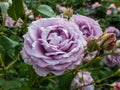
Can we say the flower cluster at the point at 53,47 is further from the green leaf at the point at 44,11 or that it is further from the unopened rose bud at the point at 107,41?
the green leaf at the point at 44,11

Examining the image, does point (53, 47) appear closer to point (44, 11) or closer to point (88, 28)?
point (88, 28)

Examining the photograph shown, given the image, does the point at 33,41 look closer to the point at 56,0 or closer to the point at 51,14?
the point at 51,14

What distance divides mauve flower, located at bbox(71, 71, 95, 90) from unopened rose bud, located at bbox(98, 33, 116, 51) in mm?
148

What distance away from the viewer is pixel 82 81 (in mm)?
1088

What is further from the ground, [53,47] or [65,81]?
[53,47]

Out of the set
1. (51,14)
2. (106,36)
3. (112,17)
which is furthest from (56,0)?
(106,36)

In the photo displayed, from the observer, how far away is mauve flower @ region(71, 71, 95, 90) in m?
1.07

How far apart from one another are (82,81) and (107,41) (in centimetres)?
19

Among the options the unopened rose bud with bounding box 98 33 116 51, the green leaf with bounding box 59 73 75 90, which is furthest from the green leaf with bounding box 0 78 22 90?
the unopened rose bud with bounding box 98 33 116 51

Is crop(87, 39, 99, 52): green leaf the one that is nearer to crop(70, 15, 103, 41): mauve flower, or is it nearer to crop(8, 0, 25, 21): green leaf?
crop(70, 15, 103, 41): mauve flower

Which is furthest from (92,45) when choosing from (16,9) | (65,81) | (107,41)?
(16,9)

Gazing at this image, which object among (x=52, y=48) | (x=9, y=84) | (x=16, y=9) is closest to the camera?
(x=52, y=48)

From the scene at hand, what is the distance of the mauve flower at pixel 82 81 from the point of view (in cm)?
107

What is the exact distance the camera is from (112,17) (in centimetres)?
366
